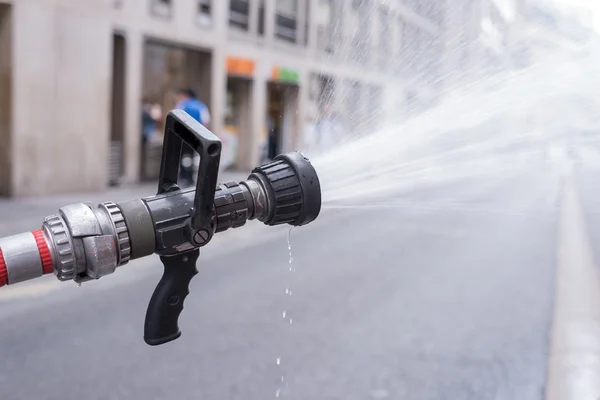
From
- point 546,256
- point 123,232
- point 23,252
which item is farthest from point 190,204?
point 546,256

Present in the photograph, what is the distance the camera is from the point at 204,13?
1474 centimetres

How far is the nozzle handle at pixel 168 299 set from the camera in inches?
56.1

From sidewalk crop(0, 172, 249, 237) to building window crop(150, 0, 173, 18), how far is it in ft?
11.4

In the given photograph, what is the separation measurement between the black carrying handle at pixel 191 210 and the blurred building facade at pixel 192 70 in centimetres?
139

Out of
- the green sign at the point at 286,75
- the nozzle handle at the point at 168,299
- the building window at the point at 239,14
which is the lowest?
the nozzle handle at the point at 168,299

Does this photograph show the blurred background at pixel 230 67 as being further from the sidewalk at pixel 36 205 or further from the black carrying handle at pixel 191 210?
the black carrying handle at pixel 191 210

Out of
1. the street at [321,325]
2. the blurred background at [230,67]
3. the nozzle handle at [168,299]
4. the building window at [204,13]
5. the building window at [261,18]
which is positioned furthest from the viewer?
the building window at [261,18]

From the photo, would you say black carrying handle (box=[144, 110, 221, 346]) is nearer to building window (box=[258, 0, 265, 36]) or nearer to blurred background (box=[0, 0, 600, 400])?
blurred background (box=[0, 0, 600, 400])

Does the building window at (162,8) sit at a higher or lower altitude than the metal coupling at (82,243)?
higher

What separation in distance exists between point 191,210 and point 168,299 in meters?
0.25

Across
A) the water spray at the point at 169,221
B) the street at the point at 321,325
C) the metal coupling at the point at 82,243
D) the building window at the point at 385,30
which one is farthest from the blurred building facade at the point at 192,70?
the metal coupling at the point at 82,243

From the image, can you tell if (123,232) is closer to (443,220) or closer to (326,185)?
(326,185)

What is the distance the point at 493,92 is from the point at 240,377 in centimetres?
183

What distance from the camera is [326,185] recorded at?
1.87 meters
